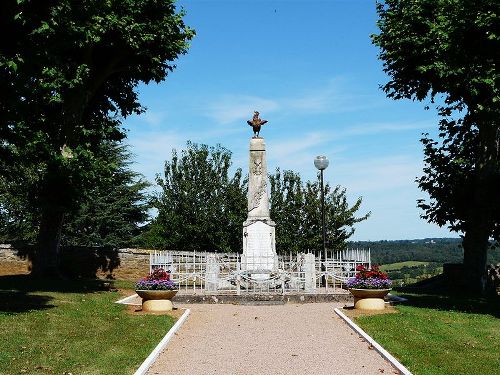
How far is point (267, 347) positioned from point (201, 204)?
26836 mm

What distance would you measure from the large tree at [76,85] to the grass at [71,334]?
4274 millimetres

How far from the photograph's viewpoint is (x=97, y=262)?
1073 inches

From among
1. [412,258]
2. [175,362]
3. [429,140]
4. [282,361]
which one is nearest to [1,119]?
[175,362]

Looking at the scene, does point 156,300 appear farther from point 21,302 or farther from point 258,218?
point 258,218

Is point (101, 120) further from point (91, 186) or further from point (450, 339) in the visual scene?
point (450, 339)

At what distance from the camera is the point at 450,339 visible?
11.5m

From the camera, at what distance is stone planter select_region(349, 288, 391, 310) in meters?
15.5

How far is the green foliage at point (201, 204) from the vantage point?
36406 mm

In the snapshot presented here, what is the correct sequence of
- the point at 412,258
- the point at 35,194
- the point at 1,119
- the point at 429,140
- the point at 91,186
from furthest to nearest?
the point at 412,258, the point at 429,140, the point at 35,194, the point at 91,186, the point at 1,119

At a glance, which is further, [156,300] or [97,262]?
[97,262]

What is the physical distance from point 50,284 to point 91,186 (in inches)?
168

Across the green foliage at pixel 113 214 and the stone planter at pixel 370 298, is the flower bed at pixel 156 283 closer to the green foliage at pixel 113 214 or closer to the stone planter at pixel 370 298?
the stone planter at pixel 370 298

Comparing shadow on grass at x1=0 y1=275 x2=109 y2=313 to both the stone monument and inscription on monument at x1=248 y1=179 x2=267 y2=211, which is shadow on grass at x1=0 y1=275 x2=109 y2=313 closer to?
the stone monument

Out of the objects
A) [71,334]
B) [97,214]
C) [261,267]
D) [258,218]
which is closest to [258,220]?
[258,218]
